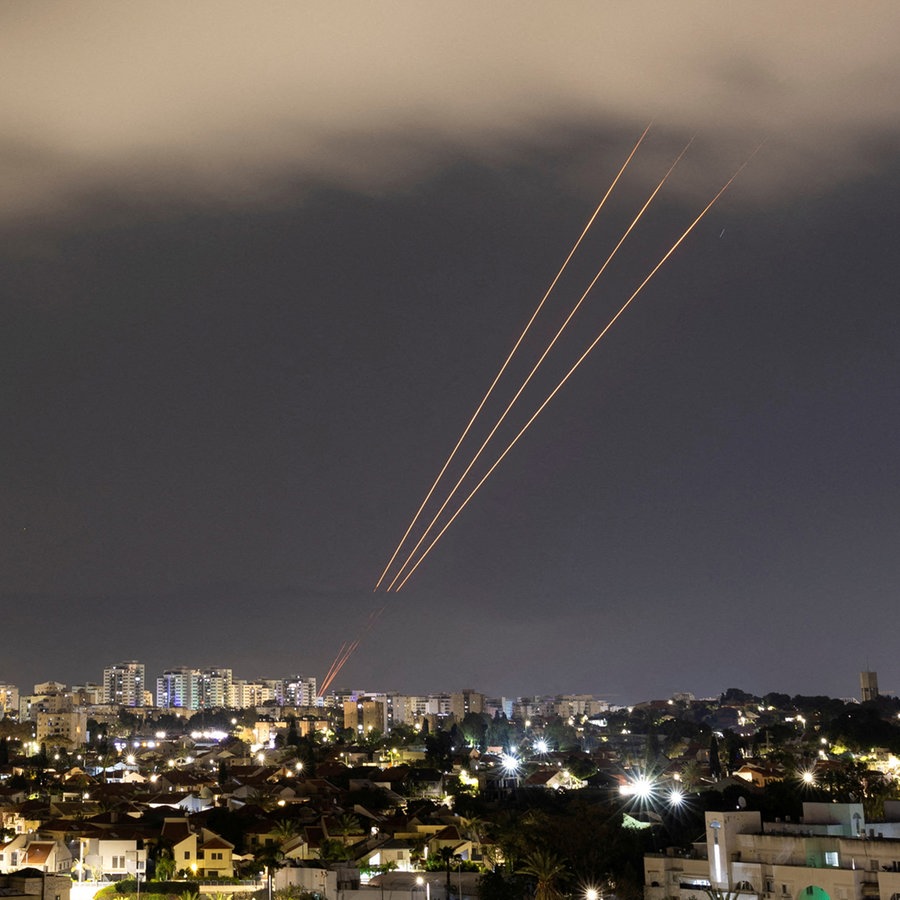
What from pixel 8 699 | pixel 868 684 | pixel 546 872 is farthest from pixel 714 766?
pixel 8 699

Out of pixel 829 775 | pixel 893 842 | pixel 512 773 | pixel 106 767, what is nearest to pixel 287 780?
pixel 512 773

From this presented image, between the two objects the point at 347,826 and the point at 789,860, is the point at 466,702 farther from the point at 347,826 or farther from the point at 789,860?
the point at 789,860

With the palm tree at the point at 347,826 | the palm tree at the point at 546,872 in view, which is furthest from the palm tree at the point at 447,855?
the palm tree at the point at 347,826

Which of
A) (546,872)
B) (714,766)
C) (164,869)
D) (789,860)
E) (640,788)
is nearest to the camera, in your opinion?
(789,860)

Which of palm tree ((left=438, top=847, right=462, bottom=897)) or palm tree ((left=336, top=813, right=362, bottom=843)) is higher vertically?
palm tree ((left=336, top=813, right=362, bottom=843))

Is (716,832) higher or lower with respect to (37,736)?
lower

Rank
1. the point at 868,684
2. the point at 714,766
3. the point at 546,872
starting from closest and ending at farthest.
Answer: the point at 546,872 → the point at 714,766 → the point at 868,684

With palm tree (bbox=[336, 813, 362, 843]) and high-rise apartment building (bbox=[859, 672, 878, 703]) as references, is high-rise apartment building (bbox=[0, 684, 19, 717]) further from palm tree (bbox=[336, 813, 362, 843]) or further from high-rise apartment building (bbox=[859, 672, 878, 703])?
palm tree (bbox=[336, 813, 362, 843])

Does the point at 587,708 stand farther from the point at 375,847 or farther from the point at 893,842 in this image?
the point at 893,842

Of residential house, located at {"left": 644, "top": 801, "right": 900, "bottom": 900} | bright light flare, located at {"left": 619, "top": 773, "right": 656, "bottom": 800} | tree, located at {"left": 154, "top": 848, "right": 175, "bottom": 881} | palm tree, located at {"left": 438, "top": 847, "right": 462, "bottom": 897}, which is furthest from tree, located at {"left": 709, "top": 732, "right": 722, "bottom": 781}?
residential house, located at {"left": 644, "top": 801, "right": 900, "bottom": 900}
